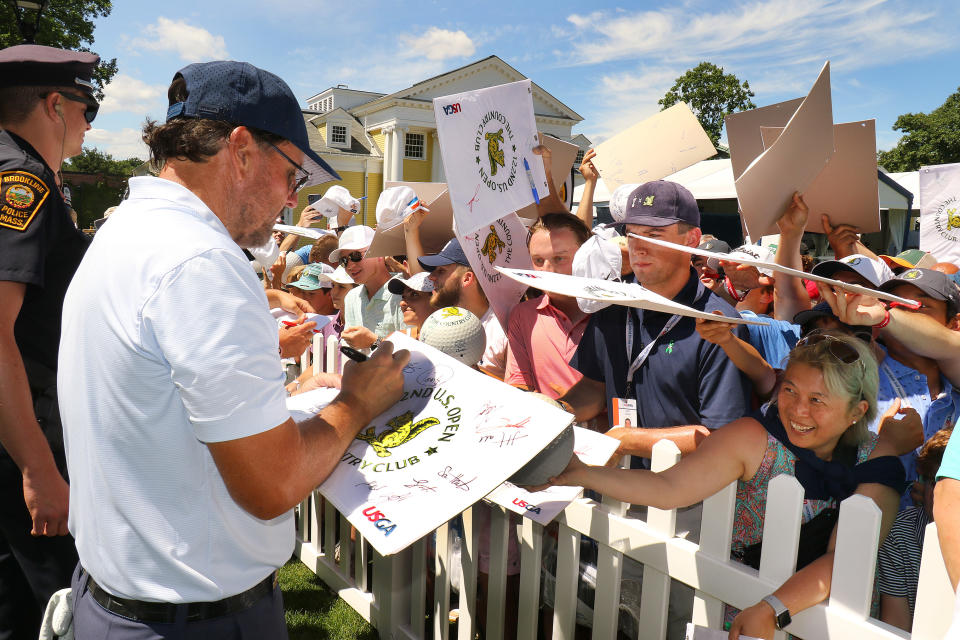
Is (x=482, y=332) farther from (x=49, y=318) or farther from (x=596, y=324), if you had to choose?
(x=49, y=318)

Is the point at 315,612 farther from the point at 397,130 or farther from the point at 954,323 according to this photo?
the point at 397,130

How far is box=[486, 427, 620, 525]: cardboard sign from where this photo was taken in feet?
5.80

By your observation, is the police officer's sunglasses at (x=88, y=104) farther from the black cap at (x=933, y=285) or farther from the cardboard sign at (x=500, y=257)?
the black cap at (x=933, y=285)

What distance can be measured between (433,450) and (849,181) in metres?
2.36

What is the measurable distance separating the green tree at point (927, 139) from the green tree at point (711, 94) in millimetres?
12280

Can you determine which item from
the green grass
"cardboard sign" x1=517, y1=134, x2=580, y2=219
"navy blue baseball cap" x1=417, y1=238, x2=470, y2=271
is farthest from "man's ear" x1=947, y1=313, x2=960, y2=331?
the green grass

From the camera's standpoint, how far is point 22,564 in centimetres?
198

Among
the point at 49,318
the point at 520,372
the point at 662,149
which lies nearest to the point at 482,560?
the point at 520,372

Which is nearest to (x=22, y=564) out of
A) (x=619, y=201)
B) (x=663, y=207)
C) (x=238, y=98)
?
(x=238, y=98)

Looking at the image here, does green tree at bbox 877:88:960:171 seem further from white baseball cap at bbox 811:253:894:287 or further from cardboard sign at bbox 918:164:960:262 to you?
white baseball cap at bbox 811:253:894:287

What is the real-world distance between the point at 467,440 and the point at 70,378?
82cm

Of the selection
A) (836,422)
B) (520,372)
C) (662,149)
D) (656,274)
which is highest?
(662,149)

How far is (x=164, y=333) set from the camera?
3.53 ft

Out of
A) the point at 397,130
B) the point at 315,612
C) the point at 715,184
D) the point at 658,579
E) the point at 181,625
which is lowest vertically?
the point at 315,612
